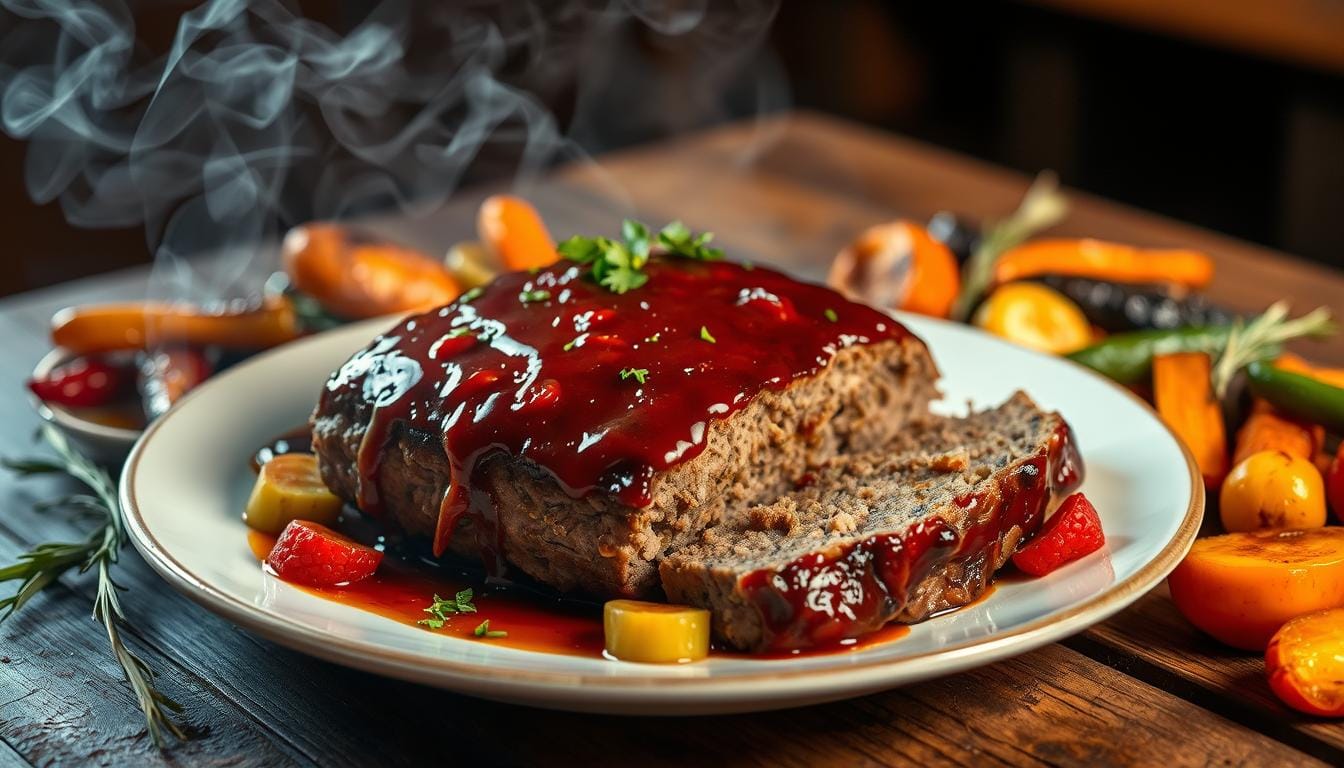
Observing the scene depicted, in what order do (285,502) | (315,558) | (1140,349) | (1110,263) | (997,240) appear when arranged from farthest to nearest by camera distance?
(1110,263) < (997,240) < (1140,349) < (285,502) < (315,558)

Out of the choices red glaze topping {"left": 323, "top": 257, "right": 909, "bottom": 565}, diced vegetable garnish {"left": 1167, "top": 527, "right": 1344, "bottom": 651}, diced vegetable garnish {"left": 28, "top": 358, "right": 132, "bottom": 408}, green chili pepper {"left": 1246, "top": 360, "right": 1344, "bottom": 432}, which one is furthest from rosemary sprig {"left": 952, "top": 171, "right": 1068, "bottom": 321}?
diced vegetable garnish {"left": 28, "top": 358, "right": 132, "bottom": 408}

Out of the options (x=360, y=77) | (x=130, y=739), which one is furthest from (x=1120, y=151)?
(x=130, y=739)

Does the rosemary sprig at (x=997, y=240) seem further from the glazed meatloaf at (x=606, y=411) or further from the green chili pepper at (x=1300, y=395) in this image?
the glazed meatloaf at (x=606, y=411)

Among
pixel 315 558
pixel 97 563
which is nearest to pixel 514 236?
pixel 97 563

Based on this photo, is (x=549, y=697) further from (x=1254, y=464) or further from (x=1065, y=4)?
(x=1065, y=4)

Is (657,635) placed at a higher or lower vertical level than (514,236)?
higher

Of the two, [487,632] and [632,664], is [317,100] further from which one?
[632,664]

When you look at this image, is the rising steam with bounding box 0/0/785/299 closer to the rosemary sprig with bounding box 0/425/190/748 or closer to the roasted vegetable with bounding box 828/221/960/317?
the roasted vegetable with bounding box 828/221/960/317
